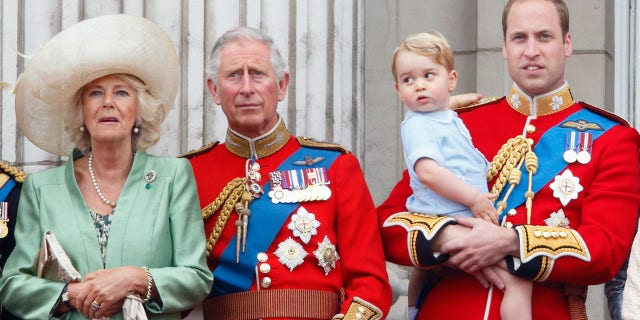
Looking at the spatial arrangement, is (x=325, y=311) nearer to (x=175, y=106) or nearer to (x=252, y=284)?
(x=252, y=284)

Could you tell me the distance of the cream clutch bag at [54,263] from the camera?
188 inches

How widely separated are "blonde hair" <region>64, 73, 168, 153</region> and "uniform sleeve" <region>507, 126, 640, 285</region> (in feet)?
3.90

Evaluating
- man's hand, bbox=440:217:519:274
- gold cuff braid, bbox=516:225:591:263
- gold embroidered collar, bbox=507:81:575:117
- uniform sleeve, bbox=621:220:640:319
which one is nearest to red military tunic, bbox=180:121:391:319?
man's hand, bbox=440:217:519:274

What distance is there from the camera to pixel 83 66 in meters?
4.91

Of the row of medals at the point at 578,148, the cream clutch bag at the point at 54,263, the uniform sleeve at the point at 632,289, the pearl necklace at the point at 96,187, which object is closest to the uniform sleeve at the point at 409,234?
the row of medals at the point at 578,148

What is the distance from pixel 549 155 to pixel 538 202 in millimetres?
174

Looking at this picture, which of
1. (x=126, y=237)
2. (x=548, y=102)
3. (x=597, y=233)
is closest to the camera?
(x=126, y=237)

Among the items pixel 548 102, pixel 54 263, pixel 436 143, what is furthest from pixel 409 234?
pixel 54 263

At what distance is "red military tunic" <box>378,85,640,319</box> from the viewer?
4.94 m

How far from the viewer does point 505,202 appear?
518 centimetres

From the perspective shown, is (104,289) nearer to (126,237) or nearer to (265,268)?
(126,237)

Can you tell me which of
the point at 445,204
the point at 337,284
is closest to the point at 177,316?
the point at 337,284

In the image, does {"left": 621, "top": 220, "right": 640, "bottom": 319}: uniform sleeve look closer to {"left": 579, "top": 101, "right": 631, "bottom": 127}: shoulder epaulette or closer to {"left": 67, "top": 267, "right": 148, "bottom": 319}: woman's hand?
{"left": 579, "top": 101, "right": 631, "bottom": 127}: shoulder epaulette

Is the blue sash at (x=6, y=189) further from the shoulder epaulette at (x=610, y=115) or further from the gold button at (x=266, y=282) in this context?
the shoulder epaulette at (x=610, y=115)
